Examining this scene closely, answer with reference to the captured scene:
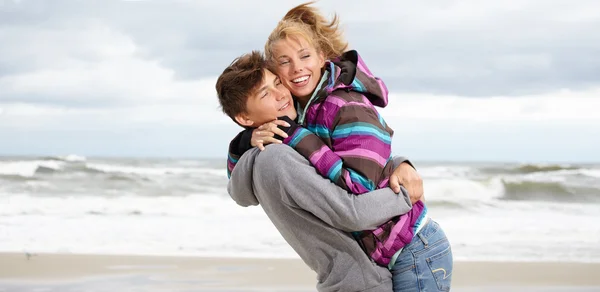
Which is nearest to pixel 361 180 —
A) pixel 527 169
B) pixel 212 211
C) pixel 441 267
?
pixel 441 267

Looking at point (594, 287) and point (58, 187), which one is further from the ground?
point (58, 187)

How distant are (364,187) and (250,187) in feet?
1.42

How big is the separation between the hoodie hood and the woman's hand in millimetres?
195

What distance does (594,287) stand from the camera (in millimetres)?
6316

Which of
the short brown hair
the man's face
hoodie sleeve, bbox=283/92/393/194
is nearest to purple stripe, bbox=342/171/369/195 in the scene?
hoodie sleeve, bbox=283/92/393/194

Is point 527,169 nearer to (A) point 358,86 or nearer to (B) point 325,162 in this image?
(A) point 358,86

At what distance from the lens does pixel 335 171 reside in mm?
2369

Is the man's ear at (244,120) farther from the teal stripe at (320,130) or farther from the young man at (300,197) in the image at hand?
the teal stripe at (320,130)

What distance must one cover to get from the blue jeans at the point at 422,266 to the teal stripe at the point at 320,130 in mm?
491

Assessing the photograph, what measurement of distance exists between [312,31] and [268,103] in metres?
0.41

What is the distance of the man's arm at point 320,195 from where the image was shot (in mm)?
2348

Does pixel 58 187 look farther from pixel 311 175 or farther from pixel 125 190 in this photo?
pixel 311 175

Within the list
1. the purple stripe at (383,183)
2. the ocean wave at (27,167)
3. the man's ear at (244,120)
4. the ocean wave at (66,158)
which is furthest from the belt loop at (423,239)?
the ocean wave at (66,158)

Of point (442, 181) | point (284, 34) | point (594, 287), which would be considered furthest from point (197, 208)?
point (284, 34)
